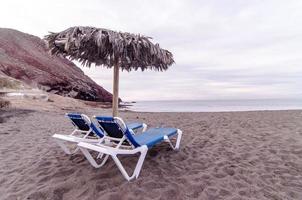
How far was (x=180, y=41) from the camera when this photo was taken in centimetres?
1468

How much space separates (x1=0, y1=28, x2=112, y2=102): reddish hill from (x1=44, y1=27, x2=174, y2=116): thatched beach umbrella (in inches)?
1010

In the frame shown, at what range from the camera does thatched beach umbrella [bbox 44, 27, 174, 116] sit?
12.5 ft

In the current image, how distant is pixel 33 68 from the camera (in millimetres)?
30922

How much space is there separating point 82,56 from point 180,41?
10760mm

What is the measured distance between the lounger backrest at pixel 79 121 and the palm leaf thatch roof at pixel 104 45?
3.67ft

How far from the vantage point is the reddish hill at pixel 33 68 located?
1104 inches

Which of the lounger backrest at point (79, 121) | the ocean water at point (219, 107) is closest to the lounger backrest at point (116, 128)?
the lounger backrest at point (79, 121)

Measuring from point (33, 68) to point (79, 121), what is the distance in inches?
1200

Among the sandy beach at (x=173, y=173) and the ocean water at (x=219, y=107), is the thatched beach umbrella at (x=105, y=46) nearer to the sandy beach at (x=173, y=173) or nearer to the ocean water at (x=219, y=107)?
the sandy beach at (x=173, y=173)

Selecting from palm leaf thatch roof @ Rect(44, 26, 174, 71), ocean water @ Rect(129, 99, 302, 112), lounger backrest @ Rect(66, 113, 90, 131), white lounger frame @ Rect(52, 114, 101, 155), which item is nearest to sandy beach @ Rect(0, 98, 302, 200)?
white lounger frame @ Rect(52, 114, 101, 155)

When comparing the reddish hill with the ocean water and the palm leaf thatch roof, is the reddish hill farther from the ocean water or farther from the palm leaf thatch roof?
the palm leaf thatch roof

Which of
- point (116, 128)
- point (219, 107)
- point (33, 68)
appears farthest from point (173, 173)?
point (33, 68)

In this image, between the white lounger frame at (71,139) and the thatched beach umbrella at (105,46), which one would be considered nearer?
the white lounger frame at (71,139)

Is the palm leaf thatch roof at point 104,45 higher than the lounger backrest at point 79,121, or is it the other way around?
the palm leaf thatch roof at point 104,45
